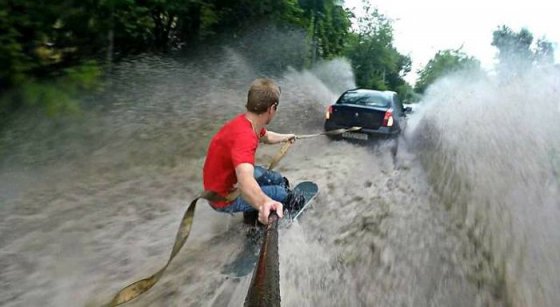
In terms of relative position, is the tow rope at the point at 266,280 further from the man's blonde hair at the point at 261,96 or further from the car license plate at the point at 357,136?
the car license plate at the point at 357,136

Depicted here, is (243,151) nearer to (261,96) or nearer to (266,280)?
(261,96)

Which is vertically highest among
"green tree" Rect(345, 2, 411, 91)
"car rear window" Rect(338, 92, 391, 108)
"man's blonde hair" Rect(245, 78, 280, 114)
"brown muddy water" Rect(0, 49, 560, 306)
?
"green tree" Rect(345, 2, 411, 91)

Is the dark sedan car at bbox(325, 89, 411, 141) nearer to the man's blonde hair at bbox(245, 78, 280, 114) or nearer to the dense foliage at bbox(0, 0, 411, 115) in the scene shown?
the dense foliage at bbox(0, 0, 411, 115)

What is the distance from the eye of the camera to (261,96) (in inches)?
123

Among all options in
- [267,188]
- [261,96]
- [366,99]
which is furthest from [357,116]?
[261,96]

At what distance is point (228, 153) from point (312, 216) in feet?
6.95

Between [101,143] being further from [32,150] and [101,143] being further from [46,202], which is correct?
[46,202]

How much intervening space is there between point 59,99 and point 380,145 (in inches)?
274

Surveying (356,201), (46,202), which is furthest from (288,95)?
(46,202)

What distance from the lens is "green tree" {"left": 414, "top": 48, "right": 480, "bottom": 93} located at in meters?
80.3

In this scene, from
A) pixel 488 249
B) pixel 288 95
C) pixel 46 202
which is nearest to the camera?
pixel 488 249

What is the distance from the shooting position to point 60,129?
259 inches

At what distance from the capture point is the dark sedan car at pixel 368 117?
9742 millimetres

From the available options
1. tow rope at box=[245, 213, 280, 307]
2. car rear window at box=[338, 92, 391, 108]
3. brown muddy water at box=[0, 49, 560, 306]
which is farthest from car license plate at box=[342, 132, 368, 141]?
tow rope at box=[245, 213, 280, 307]
